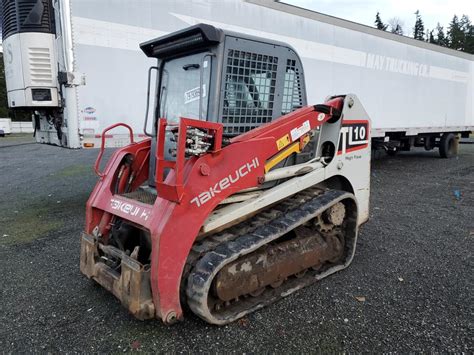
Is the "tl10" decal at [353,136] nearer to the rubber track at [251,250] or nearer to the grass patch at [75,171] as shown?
the rubber track at [251,250]

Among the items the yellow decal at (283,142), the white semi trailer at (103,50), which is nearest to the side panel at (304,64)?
the white semi trailer at (103,50)

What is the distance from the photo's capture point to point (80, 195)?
312 inches

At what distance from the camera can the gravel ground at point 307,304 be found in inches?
112

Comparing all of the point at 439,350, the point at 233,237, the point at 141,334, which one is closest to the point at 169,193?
the point at 233,237

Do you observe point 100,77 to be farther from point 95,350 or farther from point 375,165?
point 375,165

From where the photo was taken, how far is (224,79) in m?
3.30

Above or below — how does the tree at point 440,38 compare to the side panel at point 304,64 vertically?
above

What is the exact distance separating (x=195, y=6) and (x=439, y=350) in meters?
6.34

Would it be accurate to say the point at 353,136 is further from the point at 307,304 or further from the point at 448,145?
the point at 448,145

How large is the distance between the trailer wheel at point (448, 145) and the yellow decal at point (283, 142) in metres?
11.7

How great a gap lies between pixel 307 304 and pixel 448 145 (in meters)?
12.3

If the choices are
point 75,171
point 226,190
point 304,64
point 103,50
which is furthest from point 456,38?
point 226,190

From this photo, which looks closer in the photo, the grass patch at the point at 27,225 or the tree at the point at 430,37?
the grass patch at the point at 27,225

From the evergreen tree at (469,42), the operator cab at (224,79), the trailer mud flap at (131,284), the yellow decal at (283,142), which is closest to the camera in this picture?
the trailer mud flap at (131,284)
